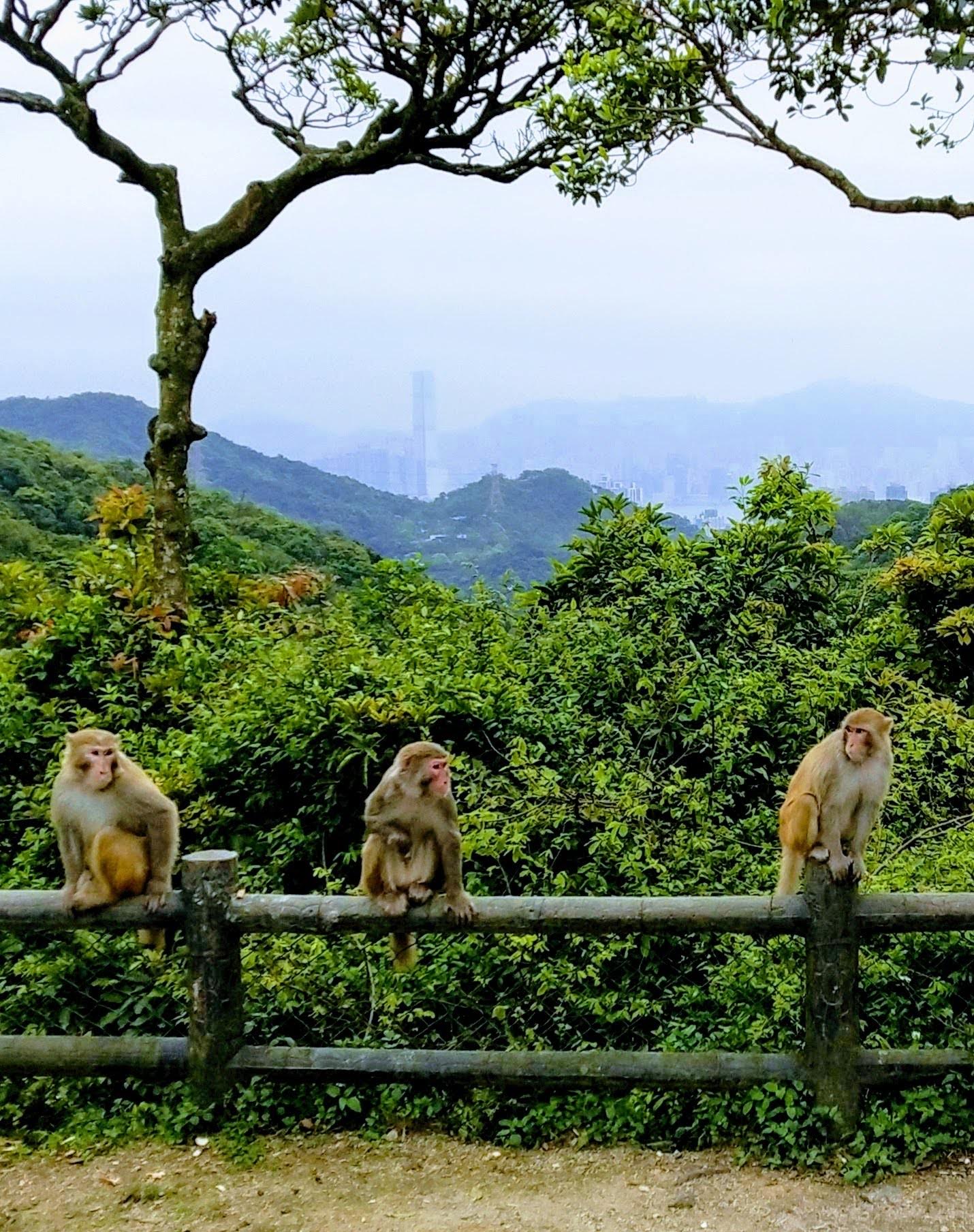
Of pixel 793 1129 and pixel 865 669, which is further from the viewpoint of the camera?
pixel 865 669

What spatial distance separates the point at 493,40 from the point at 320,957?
748 cm

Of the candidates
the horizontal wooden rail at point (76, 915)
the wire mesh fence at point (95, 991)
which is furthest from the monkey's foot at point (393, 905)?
the wire mesh fence at point (95, 991)

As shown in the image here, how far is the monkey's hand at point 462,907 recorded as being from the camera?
4121mm

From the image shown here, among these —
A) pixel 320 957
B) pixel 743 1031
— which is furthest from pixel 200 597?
pixel 743 1031

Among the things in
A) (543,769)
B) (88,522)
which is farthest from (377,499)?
→ (543,769)

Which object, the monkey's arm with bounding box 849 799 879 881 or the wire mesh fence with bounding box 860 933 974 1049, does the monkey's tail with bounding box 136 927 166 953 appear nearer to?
the monkey's arm with bounding box 849 799 879 881

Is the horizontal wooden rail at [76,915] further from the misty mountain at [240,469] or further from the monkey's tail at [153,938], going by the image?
the misty mountain at [240,469]

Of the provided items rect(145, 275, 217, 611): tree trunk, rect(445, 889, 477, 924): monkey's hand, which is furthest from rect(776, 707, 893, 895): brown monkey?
rect(145, 275, 217, 611): tree trunk

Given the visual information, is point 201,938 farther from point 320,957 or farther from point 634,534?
point 634,534

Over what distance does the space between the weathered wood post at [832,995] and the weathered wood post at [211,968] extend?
7.11ft

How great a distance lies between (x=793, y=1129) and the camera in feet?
13.5

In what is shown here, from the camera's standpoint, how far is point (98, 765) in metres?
4.38

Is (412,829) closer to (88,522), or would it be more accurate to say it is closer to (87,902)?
(87,902)

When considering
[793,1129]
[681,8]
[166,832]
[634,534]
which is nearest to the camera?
[793,1129]
